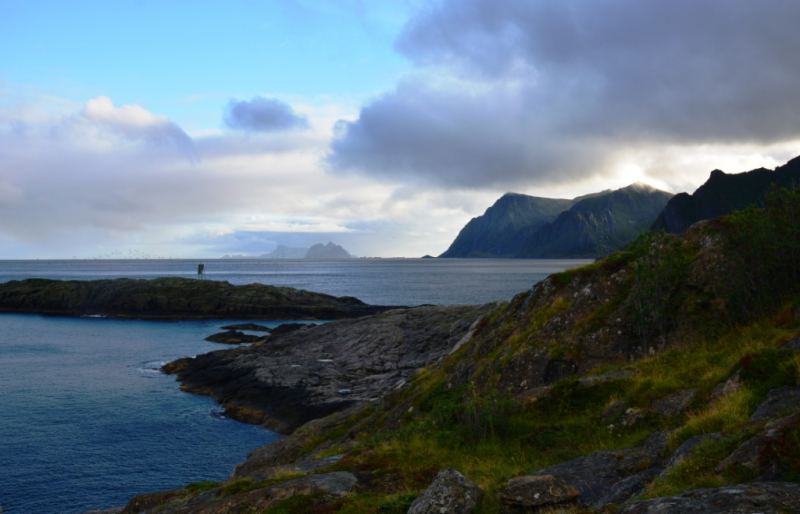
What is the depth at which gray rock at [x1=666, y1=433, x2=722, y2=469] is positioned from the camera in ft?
27.5

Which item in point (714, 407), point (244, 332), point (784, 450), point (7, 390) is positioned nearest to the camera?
point (784, 450)

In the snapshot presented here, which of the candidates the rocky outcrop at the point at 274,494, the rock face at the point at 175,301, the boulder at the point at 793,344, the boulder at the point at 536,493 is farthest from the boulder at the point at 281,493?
the rock face at the point at 175,301

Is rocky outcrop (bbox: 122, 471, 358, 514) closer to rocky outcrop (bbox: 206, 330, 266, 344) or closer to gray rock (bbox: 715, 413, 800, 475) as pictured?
gray rock (bbox: 715, 413, 800, 475)

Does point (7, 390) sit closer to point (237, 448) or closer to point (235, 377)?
point (235, 377)

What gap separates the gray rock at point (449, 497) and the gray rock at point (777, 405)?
4985mm

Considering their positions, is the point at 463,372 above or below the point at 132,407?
above

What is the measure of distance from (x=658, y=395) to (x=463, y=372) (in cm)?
976

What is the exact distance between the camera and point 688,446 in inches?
348

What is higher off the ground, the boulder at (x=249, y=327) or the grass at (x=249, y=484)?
the grass at (x=249, y=484)

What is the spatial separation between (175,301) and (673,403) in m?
112

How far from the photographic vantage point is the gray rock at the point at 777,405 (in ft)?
28.9

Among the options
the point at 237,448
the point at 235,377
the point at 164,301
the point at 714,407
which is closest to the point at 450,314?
the point at 235,377

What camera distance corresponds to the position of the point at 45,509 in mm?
26062

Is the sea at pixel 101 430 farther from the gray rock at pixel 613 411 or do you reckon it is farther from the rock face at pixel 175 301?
the rock face at pixel 175 301
